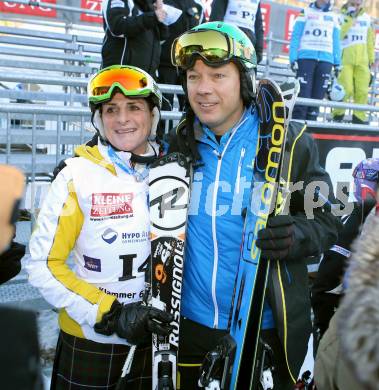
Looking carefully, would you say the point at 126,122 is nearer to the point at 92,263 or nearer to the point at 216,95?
the point at 216,95

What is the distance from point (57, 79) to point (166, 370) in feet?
10.2

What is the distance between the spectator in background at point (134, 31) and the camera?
469 centimetres

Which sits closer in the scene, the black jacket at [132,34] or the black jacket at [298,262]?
the black jacket at [298,262]

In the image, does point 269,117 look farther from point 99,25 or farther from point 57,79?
point 99,25

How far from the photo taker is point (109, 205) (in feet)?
7.61

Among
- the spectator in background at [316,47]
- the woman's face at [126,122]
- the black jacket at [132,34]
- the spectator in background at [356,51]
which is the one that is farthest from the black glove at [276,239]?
the spectator in background at [356,51]

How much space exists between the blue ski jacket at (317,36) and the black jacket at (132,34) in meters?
3.63

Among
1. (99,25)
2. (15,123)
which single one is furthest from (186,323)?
(99,25)

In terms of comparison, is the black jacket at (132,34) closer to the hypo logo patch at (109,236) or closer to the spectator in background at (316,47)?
the hypo logo patch at (109,236)

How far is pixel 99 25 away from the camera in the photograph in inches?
504

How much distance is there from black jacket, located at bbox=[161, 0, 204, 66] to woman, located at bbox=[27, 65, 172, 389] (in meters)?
3.33

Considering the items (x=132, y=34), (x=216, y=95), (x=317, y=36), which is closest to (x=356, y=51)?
(x=317, y=36)

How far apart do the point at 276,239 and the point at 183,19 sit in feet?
13.9

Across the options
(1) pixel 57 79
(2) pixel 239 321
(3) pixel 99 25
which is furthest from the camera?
(3) pixel 99 25
